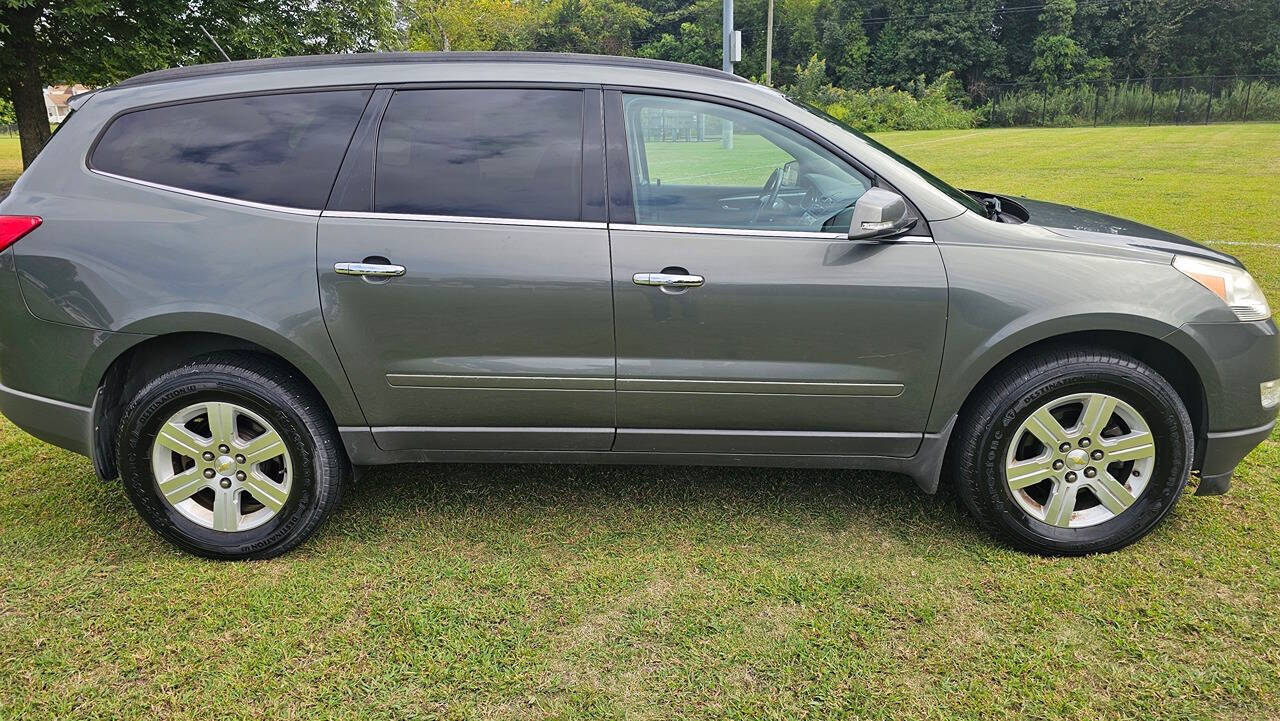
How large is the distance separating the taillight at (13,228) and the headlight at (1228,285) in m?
3.97

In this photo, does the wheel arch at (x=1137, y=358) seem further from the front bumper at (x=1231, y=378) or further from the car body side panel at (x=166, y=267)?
the car body side panel at (x=166, y=267)

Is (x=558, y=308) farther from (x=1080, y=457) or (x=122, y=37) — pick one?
(x=122, y=37)

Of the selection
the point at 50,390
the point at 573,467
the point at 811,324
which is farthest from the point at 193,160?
the point at 811,324

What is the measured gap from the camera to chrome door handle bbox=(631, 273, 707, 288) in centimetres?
275

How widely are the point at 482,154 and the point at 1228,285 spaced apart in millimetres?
2646

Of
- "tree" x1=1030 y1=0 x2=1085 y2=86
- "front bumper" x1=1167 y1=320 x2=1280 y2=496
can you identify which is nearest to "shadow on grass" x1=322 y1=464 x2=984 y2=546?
"front bumper" x1=1167 y1=320 x2=1280 y2=496

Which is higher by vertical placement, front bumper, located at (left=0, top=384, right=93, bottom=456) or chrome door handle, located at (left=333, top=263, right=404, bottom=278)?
chrome door handle, located at (left=333, top=263, right=404, bottom=278)

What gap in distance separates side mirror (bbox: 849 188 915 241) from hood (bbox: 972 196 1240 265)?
0.68 m

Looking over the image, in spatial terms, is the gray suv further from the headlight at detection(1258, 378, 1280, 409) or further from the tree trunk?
the tree trunk

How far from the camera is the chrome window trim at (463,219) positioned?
2.80 meters

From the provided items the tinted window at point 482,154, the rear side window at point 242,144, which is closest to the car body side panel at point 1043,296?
the tinted window at point 482,154

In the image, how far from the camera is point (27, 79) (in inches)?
582

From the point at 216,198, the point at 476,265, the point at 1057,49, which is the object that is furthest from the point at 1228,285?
the point at 1057,49

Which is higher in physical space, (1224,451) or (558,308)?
(558,308)
